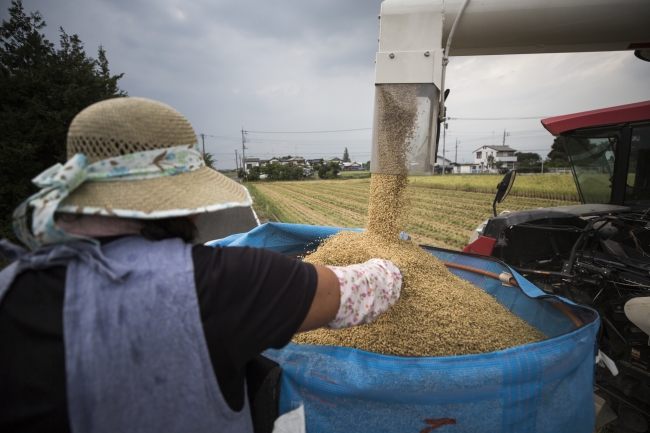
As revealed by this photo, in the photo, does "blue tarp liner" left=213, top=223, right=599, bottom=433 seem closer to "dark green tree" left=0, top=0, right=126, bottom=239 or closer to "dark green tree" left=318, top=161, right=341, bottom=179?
"dark green tree" left=0, top=0, right=126, bottom=239

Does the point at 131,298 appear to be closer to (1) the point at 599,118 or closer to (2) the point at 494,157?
(1) the point at 599,118

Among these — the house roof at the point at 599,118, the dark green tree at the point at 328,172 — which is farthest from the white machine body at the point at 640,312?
the dark green tree at the point at 328,172

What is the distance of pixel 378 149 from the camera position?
2256 millimetres

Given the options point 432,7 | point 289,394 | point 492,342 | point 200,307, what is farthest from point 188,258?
point 432,7

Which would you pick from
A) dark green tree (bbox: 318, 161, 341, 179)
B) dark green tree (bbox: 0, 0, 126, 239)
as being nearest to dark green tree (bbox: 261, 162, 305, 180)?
dark green tree (bbox: 318, 161, 341, 179)

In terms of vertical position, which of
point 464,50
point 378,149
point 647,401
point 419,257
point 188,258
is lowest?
point 647,401

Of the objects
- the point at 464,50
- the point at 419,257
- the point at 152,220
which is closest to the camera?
the point at 152,220

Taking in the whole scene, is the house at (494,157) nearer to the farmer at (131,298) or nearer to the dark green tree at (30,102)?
the dark green tree at (30,102)

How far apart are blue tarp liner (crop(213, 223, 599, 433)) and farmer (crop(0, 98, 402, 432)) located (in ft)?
1.26

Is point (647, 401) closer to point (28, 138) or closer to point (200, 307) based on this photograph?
point (200, 307)

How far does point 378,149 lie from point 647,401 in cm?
221

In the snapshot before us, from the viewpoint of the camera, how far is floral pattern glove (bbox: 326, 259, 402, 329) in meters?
1.02

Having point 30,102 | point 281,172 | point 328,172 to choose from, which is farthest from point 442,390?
point 281,172

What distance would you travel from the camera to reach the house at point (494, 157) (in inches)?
2385
